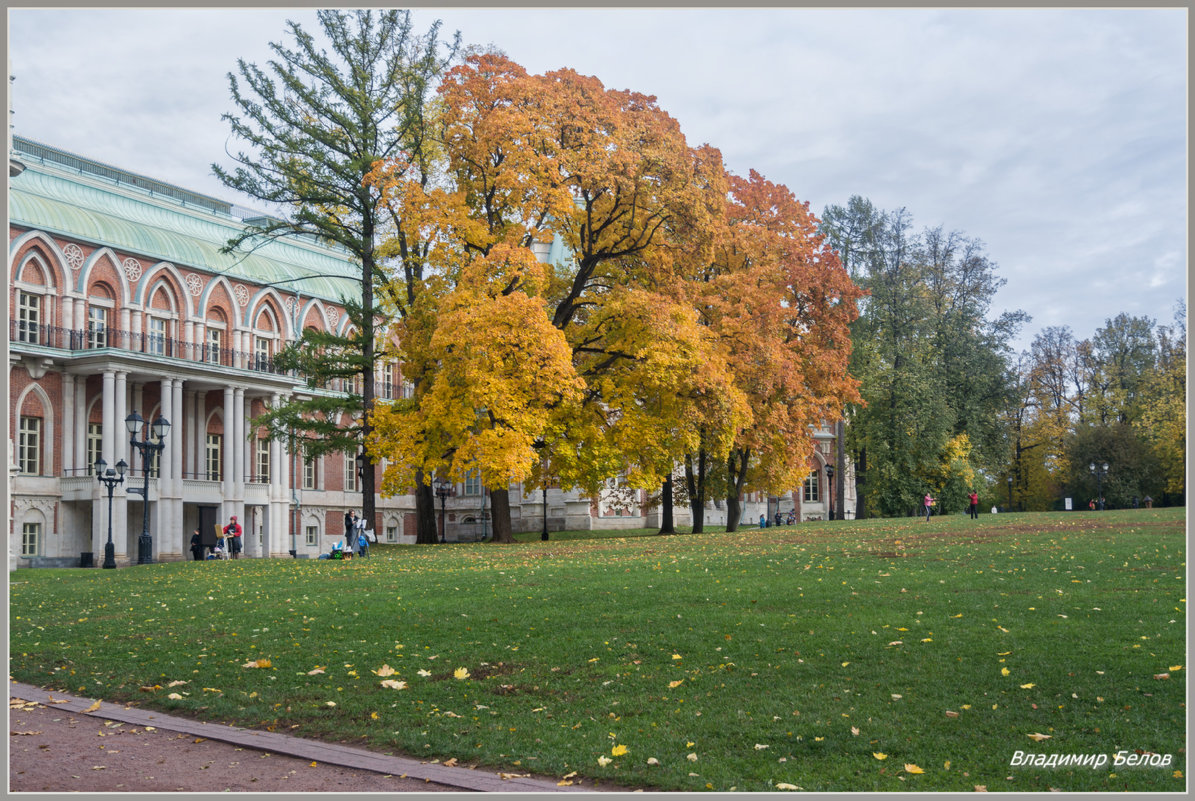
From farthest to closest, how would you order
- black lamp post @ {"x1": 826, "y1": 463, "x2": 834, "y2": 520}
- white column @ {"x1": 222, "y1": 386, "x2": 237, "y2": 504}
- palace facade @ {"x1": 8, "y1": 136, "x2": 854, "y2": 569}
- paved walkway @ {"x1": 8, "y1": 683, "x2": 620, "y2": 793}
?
1. black lamp post @ {"x1": 826, "y1": 463, "x2": 834, "y2": 520}
2. white column @ {"x1": 222, "y1": 386, "x2": 237, "y2": 504}
3. palace facade @ {"x1": 8, "y1": 136, "x2": 854, "y2": 569}
4. paved walkway @ {"x1": 8, "y1": 683, "x2": 620, "y2": 793}

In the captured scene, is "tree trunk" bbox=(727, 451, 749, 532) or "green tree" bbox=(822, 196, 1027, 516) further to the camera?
"green tree" bbox=(822, 196, 1027, 516)

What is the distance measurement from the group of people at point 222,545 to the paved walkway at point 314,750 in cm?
2214

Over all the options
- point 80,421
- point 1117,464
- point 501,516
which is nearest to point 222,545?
point 80,421

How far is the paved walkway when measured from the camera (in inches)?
300

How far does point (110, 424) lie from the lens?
44406 millimetres

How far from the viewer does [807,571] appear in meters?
17.5

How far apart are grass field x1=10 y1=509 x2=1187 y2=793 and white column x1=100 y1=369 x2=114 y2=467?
2726 cm

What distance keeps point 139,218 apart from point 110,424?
493 inches

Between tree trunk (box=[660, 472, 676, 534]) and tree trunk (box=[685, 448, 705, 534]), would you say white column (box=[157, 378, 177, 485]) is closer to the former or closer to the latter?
tree trunk (box=[660, 472, 676, 534])

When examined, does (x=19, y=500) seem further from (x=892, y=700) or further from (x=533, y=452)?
(x=892, y=700)

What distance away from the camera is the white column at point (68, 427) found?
1786 inches

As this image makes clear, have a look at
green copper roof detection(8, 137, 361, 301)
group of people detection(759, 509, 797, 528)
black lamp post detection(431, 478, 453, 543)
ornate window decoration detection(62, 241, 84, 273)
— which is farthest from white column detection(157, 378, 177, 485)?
group of people detection(759, 509, 797, 528)

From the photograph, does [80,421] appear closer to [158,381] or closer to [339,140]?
[158,381]

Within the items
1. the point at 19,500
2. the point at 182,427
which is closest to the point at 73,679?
the point at 19,500
